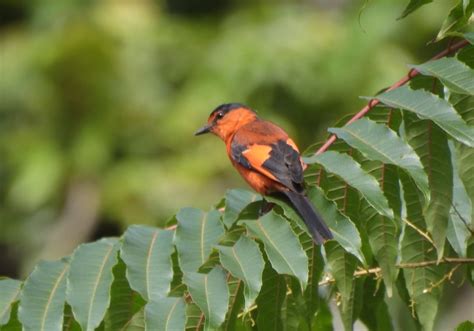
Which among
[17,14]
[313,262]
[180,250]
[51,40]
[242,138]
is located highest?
[17,14]

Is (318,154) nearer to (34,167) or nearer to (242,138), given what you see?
(242,138)

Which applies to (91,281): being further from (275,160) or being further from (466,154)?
(466,154)

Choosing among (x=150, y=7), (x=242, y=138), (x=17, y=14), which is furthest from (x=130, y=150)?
(x=242, y=138)

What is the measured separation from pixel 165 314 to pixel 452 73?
3.71 ft

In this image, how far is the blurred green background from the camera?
1115cm

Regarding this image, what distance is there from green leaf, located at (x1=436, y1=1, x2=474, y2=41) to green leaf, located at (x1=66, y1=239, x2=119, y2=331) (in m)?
1.28

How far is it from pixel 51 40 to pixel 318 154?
10248 millimetres

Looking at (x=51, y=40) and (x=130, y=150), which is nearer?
(x=130, y=150)

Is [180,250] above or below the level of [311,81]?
below

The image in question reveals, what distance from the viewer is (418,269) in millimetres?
3189

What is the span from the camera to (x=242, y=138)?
4.38 meters

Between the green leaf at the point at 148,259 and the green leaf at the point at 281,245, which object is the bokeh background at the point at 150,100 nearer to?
the green leaf at the point at 148,259

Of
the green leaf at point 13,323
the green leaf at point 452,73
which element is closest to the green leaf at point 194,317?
the green leaf at point 13,323

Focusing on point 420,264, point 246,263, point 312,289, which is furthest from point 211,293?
point 420,264
